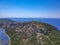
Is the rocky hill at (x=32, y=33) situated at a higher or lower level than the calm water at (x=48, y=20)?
lower

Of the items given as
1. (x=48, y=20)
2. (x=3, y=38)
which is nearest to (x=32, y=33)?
(x=48, y=20)

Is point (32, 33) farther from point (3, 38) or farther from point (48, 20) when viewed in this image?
point (3, 38)

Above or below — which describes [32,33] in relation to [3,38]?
above

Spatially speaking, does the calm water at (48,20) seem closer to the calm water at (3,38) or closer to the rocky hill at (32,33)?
the rocky hill at (32,33)

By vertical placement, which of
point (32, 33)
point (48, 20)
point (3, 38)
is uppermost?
point (48, 20)

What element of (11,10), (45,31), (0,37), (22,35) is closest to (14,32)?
(22,35)

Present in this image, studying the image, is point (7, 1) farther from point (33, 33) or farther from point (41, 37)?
point (41, 37)

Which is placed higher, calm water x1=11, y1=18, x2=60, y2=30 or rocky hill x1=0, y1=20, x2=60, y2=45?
calm water x1=11, y1=18, x2=60, y2=30

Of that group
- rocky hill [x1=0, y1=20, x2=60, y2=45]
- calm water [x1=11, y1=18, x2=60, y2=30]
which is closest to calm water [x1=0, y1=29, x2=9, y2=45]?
rocky hill [x1=0, y1=20, x2=60, y2=45]

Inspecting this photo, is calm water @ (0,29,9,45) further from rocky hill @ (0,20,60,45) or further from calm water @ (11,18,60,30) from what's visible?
calm water @ (11,18,60,30)

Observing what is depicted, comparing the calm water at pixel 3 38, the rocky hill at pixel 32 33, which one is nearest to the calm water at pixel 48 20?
the rocky hill at pixel 32 33
